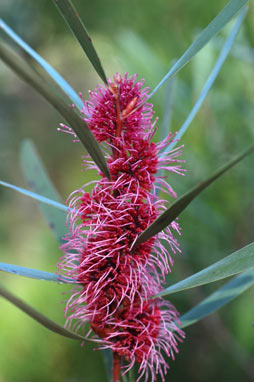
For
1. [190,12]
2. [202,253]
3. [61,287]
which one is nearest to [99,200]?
[202,253]

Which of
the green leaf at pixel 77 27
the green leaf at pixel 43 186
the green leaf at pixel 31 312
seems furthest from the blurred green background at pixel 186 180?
the green leaf at pixel 77 27

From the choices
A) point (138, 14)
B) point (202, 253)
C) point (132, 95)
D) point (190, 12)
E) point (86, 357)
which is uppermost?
point (138, 14)

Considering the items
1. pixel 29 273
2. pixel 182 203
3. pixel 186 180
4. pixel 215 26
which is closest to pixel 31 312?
pixel 29 273

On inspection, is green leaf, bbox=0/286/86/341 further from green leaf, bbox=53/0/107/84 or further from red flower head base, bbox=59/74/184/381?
green leaf, bbox=53/0/107/84

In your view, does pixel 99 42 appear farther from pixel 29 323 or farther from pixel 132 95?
pixel 132 95

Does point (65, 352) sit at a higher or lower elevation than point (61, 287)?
lower

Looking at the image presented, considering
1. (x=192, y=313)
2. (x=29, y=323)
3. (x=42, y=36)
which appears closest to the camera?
(x=192, y=313)

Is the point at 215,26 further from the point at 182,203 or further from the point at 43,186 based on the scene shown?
the point at 43,186
